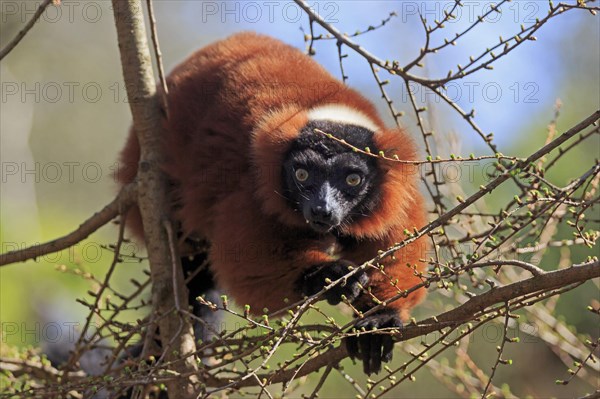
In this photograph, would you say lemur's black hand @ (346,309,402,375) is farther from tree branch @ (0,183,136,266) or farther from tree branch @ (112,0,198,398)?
tree branch @ (0,183,136,266)

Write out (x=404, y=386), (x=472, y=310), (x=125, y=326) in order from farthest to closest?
1. (x=404, y=386)
2. (x=125, y=326)
3. (x=472, y=310)

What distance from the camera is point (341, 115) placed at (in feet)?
15.8

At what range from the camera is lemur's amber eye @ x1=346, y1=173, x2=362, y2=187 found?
461cm

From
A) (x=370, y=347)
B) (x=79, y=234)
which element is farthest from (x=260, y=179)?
(x=370, y=347)

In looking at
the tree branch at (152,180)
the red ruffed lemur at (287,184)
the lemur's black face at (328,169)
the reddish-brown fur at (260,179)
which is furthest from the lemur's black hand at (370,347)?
the tree branch at (152,180)

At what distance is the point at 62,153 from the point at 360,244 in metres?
17.6

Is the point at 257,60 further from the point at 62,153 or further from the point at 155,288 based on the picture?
the point at 62,153

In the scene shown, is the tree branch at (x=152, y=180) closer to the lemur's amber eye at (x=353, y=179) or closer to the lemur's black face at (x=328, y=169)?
the lemur's black face at (x=328, y=169)

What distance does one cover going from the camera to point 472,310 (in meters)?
3.19

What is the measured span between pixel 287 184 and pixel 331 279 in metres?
0.72

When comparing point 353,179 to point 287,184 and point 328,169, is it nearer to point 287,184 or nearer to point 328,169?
point 328,169

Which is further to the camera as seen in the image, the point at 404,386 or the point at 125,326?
the point at 404,386

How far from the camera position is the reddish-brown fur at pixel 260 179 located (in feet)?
14.9

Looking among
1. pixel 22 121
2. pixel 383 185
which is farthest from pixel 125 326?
pixel 22 121
